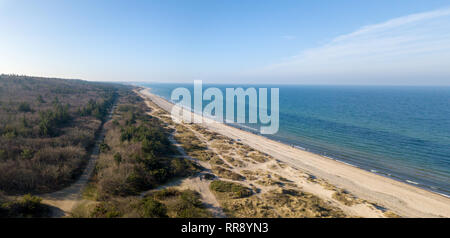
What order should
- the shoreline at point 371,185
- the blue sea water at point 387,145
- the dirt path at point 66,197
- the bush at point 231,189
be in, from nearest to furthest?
1. the dirt path at point 66,197
2. the bush at point 231,189
3. the shoreline at point 371,185
4. the blue sea water at point 387,145

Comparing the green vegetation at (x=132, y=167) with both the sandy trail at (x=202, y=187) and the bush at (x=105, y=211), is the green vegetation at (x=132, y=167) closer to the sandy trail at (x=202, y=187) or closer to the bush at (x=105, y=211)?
the sandy trail at (x=202, y=187)

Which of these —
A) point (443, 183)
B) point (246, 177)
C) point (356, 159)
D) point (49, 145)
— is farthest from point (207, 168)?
point (443, 183)

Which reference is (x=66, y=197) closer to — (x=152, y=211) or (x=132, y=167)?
(x=132, y=167)

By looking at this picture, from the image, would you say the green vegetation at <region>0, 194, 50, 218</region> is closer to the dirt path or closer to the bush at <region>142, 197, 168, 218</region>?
the dirt path

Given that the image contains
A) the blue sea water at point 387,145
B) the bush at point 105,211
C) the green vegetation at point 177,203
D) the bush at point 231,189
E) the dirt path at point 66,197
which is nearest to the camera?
the bush at point 105,211

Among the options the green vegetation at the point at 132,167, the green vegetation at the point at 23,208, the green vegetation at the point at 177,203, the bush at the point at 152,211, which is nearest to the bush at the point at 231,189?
the green vegetation at the point at 177,203

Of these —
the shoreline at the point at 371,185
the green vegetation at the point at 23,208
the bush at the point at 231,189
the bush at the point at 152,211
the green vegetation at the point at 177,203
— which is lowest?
the shoreline at the point at 371,185

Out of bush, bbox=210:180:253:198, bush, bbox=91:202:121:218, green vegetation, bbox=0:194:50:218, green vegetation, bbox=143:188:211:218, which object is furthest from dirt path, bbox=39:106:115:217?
bush, bbox=210:180:253:198

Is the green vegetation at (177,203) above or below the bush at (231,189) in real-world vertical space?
above
